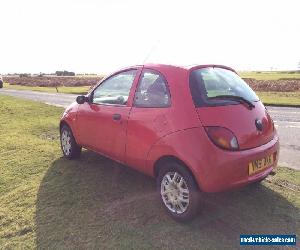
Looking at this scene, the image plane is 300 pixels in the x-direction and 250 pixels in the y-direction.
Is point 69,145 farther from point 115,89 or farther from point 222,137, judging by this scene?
point 222,137

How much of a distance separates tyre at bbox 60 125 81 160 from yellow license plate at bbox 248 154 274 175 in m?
3.45

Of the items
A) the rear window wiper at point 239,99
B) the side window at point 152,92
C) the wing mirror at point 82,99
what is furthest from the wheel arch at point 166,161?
the wing mirror at point 82,99

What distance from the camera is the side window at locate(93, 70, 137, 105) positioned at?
16.5 ft

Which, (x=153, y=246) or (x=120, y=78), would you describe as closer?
(x=153, y=246)

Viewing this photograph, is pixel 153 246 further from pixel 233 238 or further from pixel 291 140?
pixel 291 140

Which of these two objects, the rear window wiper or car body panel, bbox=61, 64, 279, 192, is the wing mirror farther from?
the rear window wiper

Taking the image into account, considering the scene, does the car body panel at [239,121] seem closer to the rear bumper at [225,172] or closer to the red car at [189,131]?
the red car at [189,131]

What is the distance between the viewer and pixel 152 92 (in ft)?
14.9

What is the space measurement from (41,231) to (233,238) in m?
2.14

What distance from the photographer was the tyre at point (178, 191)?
395 centimetres

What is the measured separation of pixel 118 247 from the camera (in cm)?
372

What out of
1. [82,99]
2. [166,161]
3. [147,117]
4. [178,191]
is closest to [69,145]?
[82,99]

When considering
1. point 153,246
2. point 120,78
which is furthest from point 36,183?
point 153,246

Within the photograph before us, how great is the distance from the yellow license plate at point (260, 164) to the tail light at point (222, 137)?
329 mm
